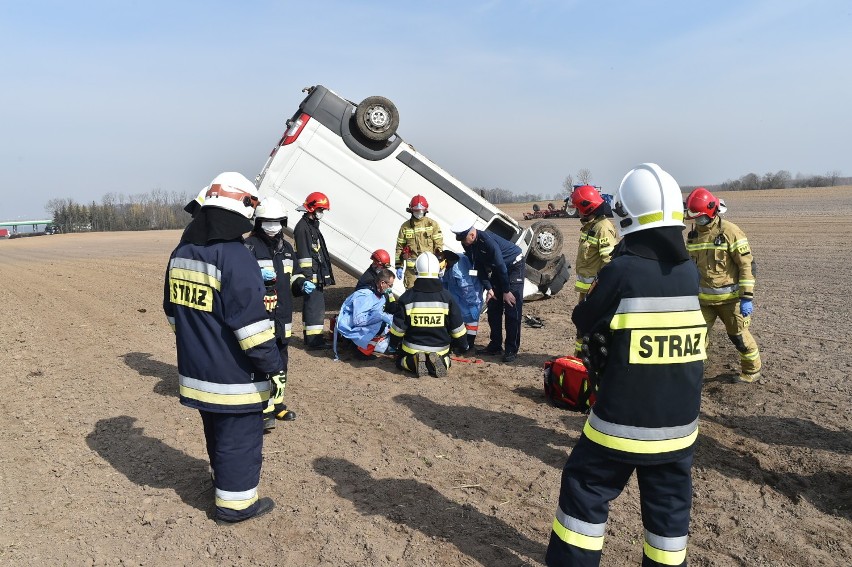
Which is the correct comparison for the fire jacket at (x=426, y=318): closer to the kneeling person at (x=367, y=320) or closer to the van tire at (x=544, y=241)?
the kneeling person at (x=367, y=320)

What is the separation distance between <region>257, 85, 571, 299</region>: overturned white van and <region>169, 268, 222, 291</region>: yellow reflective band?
5.49m

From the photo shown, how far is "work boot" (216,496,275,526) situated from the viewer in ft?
11.9

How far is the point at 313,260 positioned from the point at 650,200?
543 cm

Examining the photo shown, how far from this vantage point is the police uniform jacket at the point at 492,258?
7.06 m

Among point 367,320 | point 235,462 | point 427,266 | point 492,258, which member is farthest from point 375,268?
point 235,462

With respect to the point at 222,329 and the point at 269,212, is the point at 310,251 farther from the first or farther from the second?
the point at 222,329

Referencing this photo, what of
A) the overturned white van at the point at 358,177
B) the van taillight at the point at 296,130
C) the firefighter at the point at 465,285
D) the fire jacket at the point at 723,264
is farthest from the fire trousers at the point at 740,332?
the van taillight at the point at 296,130

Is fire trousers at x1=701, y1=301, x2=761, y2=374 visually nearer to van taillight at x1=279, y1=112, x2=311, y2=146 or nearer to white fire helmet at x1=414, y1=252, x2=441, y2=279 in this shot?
white fire helmet at x1=414, y1=252, x2=441, y2=279

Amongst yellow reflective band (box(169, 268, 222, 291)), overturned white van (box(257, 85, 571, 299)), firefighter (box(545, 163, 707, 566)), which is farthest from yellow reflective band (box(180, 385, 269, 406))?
overturned white van (box(257, 85, 571, 299))

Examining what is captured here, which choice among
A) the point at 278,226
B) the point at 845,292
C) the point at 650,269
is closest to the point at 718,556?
the point at 650,269

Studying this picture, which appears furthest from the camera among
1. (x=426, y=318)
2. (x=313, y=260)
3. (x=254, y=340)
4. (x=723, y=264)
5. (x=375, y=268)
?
(x=375, y=268)

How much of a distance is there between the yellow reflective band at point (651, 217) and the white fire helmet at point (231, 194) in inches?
88.9

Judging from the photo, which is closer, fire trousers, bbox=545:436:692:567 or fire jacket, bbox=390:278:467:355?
fire trousers, bbox=545:436:692:567

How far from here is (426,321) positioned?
21.5 feet
